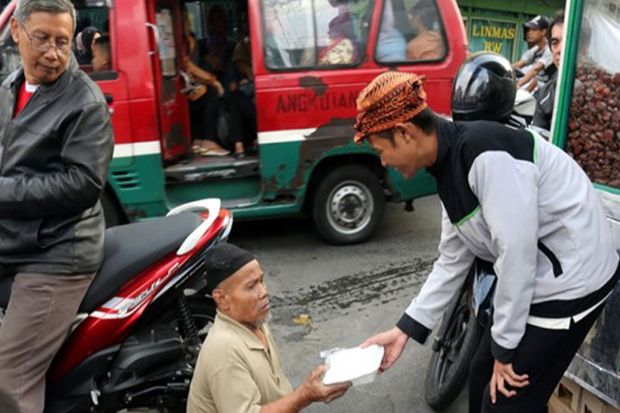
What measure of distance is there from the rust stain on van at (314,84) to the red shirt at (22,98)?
8.91 feet

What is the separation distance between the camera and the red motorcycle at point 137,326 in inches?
108

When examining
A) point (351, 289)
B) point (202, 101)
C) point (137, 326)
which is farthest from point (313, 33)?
point (137, 326)

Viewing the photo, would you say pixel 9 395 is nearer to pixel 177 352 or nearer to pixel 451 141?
pixel 177 352

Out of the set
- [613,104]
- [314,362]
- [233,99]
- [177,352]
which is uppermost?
[613,104]

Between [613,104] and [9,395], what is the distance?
2.52 metres

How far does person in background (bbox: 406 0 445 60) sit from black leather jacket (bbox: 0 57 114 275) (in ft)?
10.6

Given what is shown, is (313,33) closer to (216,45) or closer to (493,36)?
(216,45)

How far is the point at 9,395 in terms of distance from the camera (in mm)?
2566

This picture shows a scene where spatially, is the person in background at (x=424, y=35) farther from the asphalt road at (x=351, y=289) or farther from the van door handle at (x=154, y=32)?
the van door handle at (x=154, y=32)

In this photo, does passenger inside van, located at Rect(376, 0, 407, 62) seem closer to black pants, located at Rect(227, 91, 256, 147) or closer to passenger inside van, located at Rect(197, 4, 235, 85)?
black pants, located at Rect(227, 91, 256, 147)

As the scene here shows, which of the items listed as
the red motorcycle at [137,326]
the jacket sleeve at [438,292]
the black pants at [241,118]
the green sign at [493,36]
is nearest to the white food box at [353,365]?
the jacket sleeve at [438,292]

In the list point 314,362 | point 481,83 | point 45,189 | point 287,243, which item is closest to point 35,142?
point 45,189

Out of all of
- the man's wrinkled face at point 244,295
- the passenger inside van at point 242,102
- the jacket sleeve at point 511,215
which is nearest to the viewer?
the jacket sleeve at point 511,215

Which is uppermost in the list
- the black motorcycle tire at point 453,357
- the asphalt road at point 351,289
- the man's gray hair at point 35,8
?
the man's gray hair at point 35,8
